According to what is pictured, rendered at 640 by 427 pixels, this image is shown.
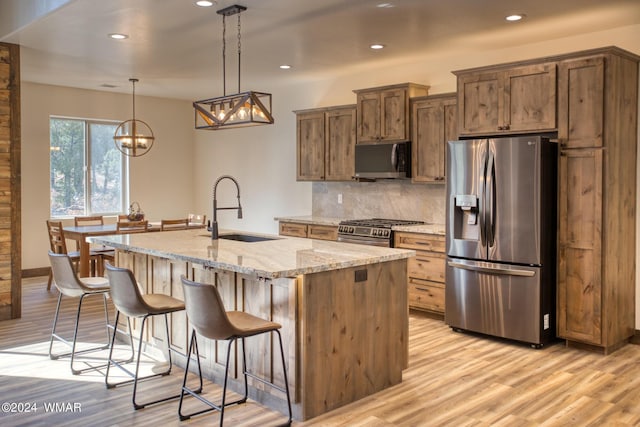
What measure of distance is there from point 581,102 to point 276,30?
259cm

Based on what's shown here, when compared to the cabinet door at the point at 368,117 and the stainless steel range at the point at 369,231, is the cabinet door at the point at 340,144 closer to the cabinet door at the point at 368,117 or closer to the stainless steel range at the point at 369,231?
the cabinet door at the point at 368,117

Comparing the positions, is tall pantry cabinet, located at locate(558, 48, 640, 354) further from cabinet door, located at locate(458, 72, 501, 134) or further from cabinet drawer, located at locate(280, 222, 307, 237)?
cabinet drawer, located at locate(280, 222, 307, 237)

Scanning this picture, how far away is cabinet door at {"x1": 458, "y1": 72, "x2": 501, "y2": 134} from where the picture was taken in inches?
194

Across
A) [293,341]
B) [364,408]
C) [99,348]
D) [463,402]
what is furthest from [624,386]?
[99,348]

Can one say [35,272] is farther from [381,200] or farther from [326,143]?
[381,200]

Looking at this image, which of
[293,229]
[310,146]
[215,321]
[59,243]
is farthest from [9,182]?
[215,321]

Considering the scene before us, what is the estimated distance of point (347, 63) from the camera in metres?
6.41

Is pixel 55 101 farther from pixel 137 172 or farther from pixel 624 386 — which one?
pixel 624 386

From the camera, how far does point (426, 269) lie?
554 cm

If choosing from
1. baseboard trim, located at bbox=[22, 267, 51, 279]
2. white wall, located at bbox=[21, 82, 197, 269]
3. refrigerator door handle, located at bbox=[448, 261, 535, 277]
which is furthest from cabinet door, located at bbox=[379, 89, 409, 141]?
baseboard trim, located at bbox=[22, 267, 51, 279]

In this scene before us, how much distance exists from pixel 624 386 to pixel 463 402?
1173 millimetres

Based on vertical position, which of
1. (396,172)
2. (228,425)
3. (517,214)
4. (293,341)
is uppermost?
(396,172)

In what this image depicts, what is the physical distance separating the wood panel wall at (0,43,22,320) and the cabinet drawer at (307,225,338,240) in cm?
307

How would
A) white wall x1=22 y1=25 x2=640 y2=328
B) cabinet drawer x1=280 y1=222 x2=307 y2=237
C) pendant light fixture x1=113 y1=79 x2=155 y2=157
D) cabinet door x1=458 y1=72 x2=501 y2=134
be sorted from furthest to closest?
pendant light fixture x1=113 y1=79 x2=155 y2=157
cabinet drawer x1=280 y1=222 x2=307 y2=237
white wall x1=22 y1=25 x2=640 y2=328
cabinet door x1=458 y1=72 x2=501 y2=134
